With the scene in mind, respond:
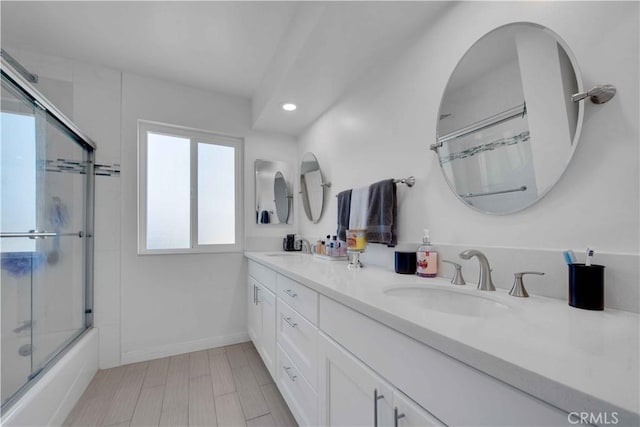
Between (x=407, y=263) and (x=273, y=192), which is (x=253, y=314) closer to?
(x=273, y=192)

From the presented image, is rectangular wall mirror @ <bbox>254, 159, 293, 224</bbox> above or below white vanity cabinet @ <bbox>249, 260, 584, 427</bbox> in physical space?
above

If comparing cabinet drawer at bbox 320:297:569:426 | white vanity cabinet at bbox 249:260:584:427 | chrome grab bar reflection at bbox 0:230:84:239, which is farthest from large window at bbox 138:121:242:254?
cabinet drawer at bbox 320:297:569:426

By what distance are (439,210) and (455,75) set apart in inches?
23.2

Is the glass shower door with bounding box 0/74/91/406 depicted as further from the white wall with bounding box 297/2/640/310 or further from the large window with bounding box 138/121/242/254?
the white wall with bounding box 297/2/640/310

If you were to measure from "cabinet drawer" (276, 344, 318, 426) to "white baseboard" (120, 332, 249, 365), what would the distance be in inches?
41.4

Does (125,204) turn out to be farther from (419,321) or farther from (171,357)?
(419,321)

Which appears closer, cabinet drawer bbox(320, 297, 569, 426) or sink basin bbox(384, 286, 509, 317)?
cabinet drawer bbox(320, 297, 569, 426)

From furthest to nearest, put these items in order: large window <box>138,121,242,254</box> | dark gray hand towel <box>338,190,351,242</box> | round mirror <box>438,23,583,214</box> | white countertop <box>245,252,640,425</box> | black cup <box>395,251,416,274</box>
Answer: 1. large window <box>138,121,242,254</box>
2. dark gray hand towel <box>338,190,351,242</box>
3. black cup <box>395,251,416,274</box>
4. round mirror <box>438,23,583,214</box>
5. white countertop <box>245,252,640,425</box>

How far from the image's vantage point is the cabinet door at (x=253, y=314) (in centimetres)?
209

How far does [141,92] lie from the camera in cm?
222

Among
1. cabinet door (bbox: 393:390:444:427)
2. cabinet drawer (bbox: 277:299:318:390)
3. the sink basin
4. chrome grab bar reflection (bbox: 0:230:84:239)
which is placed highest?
chrome grab bar reflection (bbox: 0:230:84:239)

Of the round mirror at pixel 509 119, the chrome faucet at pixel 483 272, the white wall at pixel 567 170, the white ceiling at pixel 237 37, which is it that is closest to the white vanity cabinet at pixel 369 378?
the chrome faucet at pixel 483 272

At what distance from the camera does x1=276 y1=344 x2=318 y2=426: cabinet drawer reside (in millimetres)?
1139

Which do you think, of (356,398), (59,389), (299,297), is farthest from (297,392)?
(59,389)
